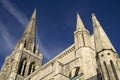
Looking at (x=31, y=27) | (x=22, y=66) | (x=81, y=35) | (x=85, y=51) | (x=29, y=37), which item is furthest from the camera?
(x=31, y=27)

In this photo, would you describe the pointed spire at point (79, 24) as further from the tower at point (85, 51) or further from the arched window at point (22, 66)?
the arched window at point (22, 66)

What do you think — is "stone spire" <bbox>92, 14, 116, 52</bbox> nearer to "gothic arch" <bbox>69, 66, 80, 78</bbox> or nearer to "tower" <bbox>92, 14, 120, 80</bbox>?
"tower" <bbox>92, 14, 120, 80</bbox>

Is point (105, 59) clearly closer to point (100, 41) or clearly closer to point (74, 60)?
point (100, 41)

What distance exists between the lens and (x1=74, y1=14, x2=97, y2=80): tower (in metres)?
16.2

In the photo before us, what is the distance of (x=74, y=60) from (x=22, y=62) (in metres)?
15.9

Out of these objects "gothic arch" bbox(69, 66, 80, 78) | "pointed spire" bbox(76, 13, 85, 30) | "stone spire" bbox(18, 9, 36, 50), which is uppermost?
"stone spire" bbox(18, 9, 36, 50)

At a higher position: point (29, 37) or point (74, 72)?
point (29, 37)

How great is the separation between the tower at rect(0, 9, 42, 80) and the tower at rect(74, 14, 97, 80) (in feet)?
47.3

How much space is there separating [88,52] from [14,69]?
53.5 feet

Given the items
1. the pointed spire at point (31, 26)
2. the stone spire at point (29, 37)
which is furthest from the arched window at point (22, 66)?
the pointed spire at point (31, 26)

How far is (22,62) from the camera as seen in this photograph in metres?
32.6

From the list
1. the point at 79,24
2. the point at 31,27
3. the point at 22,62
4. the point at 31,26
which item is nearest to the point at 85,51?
the point at 79,24

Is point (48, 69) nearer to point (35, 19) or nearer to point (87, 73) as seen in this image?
point (87, 73)

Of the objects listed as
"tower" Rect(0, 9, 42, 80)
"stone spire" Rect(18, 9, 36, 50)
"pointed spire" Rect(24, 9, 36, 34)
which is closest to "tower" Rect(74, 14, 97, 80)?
Result: "tower" Rect(0, 9, 42, 80)
